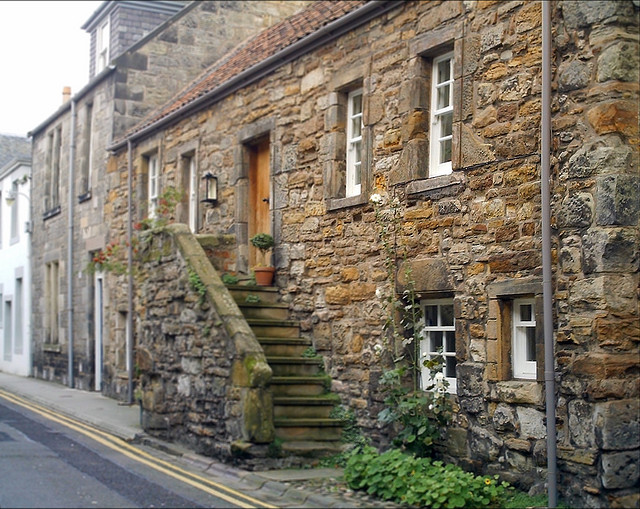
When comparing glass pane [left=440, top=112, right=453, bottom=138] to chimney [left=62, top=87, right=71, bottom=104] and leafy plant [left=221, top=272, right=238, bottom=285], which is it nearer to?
leafy plant [left=221, top=272, right=238, bottom=285]

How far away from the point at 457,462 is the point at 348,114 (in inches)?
197

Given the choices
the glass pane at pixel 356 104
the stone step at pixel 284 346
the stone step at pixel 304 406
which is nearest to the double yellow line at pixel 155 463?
the stone step at pixel 304 406

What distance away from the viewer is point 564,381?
28.2 feet

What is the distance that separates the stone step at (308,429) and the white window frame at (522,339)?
2960 millimetres

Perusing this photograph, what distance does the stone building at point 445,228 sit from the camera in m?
8.41

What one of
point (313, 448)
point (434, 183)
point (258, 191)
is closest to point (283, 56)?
point (258, 191)

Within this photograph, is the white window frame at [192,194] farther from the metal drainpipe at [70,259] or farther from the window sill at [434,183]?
the metal drainpipe at [70,259]

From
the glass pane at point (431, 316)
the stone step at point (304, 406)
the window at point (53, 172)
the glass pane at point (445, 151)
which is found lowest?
the stone step at point (304, 406)

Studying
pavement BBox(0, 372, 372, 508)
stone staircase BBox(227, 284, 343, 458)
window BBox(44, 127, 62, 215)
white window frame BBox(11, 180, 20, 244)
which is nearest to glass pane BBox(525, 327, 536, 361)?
pavement BBox(0, 372, 372, 508)

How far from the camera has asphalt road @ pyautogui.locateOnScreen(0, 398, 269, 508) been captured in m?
8.99

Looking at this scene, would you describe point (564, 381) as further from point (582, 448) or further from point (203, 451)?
point (203, 451)

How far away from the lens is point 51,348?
24203 mm

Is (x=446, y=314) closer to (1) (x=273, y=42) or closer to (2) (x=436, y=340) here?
(2) (x=436, y=340)

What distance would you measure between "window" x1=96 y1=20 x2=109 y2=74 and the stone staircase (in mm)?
11995
